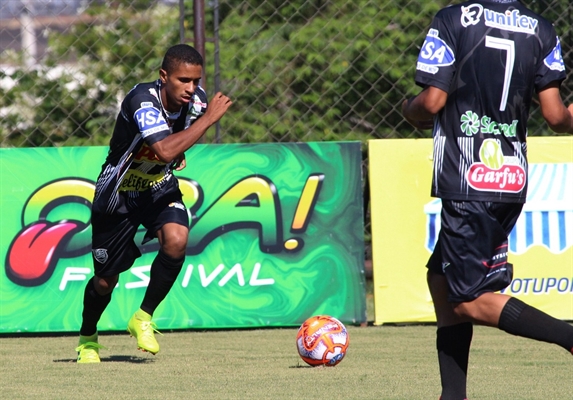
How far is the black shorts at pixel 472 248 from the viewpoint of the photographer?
398 centimetres

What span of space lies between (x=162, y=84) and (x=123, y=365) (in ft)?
5.59

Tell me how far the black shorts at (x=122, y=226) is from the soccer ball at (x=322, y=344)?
101 centimetres

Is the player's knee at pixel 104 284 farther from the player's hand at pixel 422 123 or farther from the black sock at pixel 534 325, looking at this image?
the black sock at pixel 534 325

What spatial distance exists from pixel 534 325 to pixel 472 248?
0.39m

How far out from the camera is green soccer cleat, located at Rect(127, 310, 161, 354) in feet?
19.3

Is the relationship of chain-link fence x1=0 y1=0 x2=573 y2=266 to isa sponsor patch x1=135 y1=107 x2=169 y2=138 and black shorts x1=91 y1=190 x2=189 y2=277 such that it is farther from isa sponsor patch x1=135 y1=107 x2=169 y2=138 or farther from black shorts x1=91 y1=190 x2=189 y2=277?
isa sponsor patch x1=135 y1=107 x2=169 y2=138

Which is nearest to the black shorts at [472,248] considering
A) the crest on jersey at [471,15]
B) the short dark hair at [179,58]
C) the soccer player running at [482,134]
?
→ the soccer player running at [482,134]

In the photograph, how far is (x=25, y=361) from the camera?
6.29 m

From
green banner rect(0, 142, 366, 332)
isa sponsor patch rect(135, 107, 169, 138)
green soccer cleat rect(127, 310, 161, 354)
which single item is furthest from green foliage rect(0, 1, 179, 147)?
isa sponsor patch rect(135, 107, 169, 138)

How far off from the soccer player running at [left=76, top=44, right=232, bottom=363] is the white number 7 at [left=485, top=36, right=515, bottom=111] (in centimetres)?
216

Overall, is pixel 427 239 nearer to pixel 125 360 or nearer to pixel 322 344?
pixel 322 344

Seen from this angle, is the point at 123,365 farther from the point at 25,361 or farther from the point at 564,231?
the point at 564,231

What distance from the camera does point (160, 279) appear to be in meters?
6.11

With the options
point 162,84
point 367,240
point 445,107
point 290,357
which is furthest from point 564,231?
point 445,107
